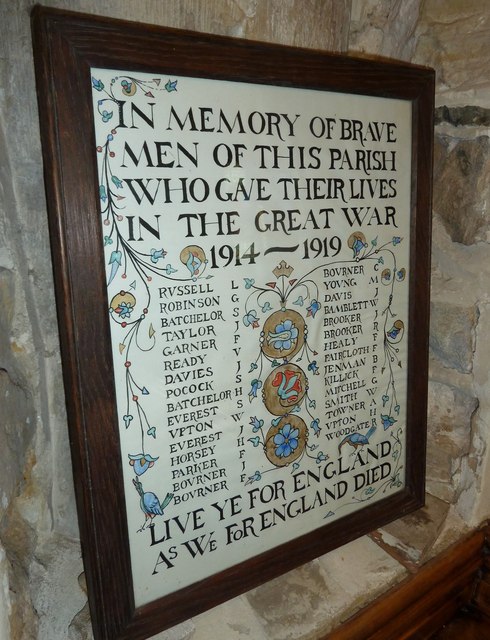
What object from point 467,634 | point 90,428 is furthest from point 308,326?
point 467,634

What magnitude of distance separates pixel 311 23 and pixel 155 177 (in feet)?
1.16

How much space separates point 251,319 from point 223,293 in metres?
0.06

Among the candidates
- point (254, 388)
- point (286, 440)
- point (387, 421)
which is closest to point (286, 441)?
point (286, 440)

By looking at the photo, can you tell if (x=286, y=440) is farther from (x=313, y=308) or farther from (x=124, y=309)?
(x=124, y=309)

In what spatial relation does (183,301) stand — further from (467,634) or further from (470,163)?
(467,634)

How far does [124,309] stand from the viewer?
598 millimetres

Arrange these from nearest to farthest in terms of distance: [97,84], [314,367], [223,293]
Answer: [97,84] < [223,293] < [314,367]

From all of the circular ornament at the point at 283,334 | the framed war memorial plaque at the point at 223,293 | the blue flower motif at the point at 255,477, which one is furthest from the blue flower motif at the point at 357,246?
the blue flower motif at the point at 255,477

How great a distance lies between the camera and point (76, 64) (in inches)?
21.0

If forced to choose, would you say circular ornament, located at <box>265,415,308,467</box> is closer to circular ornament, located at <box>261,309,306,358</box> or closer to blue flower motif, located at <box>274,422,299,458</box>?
blue flower motif, located at <box>274,422,299,458</box>

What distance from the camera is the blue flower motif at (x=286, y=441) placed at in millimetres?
758

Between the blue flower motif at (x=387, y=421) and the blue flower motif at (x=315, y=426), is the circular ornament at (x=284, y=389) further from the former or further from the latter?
the blue flower motif at (x=387, y=421)

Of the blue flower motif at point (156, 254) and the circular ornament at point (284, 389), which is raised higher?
the blue flower motif at point (156, 254)

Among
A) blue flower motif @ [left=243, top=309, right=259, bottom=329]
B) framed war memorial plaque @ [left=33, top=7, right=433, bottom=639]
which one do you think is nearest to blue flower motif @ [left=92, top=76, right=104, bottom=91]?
framed war memorial plaque @ [left=33, top=7, right=433, bottom=639]
